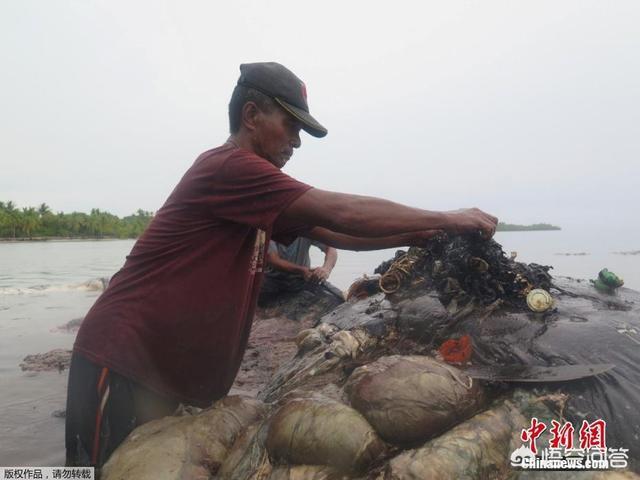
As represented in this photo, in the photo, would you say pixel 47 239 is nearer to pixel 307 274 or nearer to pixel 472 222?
pixel 307 274

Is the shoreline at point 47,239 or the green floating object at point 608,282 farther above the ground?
the green floating object at point 608,282

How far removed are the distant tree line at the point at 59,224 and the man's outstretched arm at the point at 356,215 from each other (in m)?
48.5

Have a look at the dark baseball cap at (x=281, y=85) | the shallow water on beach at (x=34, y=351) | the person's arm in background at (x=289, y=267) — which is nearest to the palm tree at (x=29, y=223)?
the shallow water on beach at (x=34, y=351)

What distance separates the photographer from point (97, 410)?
2107mm

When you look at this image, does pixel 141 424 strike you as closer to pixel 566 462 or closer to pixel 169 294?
pixel 169 294

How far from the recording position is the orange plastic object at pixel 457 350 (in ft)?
7.75

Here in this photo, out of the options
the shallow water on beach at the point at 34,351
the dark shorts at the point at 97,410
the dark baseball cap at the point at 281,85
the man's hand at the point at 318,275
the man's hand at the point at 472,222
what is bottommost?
the shallow water on beach at the point at 34,351

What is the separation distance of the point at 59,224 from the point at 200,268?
58868mm

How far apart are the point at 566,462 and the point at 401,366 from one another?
67 cm

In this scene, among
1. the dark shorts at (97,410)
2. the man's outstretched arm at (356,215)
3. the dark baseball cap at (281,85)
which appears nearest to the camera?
the man's outstretched arm at (356,215)

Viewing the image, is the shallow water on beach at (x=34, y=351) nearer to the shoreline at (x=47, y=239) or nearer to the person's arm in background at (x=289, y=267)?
the person's arm in background at (x=289, y=267)

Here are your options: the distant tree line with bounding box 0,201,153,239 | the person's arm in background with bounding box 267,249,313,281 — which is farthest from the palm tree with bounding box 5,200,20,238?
the person's arm in background with bounding box 267,249,313,281

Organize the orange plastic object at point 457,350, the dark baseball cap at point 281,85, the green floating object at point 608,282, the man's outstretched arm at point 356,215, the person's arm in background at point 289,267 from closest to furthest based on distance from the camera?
the man's outstretched arm at point 356,215 < the dark baseball cap at point 281,85 < the orange plastic object at point 457,350 < the green floating object at point 608,282 < the person's arm in background at point 289,267

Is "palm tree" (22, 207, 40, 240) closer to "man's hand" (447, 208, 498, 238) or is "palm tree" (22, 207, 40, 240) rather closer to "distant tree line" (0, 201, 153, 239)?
"distant tree line" (0, 201, 153, 239)
